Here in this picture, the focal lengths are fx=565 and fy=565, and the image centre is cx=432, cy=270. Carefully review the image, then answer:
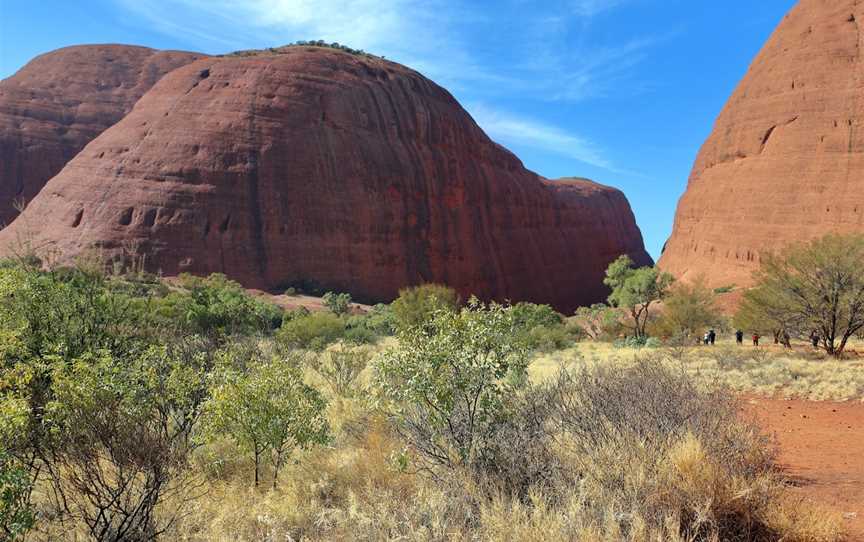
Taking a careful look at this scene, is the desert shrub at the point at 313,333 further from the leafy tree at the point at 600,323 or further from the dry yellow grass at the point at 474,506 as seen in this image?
the leafy tree at the point at 600,323

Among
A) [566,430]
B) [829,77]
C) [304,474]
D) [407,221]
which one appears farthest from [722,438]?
[829,77]

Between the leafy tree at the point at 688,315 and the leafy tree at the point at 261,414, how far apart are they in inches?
820

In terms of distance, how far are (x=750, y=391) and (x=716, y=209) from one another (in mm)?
36828

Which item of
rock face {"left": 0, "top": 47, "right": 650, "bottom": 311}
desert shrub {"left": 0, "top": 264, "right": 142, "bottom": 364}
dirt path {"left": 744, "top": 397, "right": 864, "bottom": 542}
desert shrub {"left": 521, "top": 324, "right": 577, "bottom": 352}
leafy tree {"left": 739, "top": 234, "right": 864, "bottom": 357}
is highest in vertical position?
rock face {"left": 0, "top": 47, "right": 650, "bottom": 311}

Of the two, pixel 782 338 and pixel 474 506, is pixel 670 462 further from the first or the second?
pixel 782 338

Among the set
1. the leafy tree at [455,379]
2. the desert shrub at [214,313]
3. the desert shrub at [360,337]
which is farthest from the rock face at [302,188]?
the leafy tree at [455,379]

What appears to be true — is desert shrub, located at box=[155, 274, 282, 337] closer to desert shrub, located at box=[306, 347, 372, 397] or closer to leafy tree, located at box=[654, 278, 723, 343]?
desert shrub, located at box=[306, 347, 372, 397]

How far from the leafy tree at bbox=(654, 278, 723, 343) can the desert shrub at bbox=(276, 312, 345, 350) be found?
554 inches

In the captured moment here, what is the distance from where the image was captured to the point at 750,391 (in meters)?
12.4

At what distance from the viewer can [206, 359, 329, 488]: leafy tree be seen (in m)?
5.93

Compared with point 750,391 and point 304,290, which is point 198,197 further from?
point 750,391

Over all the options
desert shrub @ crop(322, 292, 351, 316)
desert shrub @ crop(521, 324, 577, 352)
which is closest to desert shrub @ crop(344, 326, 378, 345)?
desert shrub @ crop(521, 324, 577, 352)

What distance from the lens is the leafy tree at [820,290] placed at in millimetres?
16641

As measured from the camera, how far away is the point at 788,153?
133 ft
